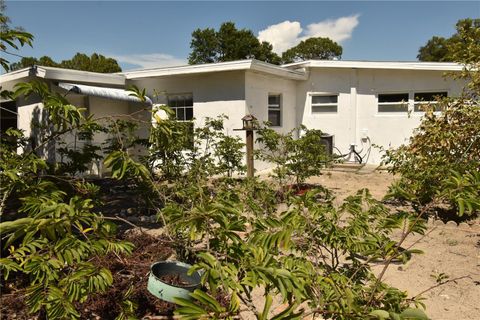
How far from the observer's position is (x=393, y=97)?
12.2 metres

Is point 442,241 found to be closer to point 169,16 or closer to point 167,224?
point 167,224

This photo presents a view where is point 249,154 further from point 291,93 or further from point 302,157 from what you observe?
point 291,93

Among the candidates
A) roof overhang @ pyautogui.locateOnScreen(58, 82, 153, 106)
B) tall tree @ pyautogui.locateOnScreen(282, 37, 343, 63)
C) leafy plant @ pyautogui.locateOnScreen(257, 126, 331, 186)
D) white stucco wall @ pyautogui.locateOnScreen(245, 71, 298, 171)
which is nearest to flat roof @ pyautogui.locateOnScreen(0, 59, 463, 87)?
roof overhang @ pyautogui.locateOnScreen(58, 82, 153, 106)

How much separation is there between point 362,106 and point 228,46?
958 inches

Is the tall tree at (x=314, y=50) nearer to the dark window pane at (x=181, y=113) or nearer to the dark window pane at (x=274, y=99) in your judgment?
the dark window pane at (x=274, y=99)

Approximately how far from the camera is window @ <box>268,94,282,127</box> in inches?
465

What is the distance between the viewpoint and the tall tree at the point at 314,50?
38.7m

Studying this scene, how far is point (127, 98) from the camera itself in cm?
1012

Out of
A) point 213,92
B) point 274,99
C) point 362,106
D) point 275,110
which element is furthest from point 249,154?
point 362,106

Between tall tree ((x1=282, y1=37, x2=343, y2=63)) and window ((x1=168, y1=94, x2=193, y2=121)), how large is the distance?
1150 inches

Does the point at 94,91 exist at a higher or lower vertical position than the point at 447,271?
higher

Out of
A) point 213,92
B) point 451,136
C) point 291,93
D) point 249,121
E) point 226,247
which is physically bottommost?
point 226,247

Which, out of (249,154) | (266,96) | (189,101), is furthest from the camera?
(189,101)

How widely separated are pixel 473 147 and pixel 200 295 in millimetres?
6225
